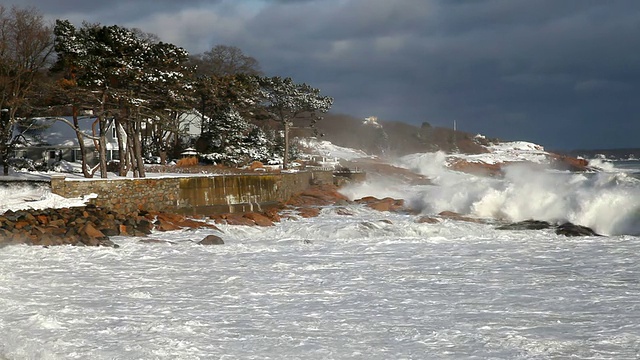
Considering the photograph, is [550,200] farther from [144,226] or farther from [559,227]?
[144,226]

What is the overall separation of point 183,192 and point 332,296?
55.5ft

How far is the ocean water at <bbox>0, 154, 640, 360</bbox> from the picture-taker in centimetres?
935

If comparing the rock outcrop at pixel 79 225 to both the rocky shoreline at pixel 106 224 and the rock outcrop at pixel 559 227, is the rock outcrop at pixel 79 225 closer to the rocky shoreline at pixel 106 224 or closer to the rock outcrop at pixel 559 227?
the rocky shoreline at pixel 106 224

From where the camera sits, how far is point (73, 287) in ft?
44.9

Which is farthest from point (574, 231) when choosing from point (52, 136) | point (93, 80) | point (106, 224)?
point (52, 136)

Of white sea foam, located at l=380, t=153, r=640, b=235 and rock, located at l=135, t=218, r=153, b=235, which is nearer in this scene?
rock, located at l=135, t=218, r=153, b=235

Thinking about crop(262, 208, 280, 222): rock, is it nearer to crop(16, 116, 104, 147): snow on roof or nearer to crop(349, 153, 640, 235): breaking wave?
crop(349, 153, 640, 235): breaking wave

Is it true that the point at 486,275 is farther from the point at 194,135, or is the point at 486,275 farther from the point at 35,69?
the point at 194,135

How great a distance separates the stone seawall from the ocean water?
4828 millimetres

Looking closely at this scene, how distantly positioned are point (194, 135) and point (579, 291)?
148ft

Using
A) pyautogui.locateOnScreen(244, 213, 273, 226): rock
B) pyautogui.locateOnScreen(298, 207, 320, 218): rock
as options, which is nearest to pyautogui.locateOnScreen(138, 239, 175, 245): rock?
pyautogui.locateOnScreen(244, 213, 273, 226): rock

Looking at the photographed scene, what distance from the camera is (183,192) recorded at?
94.2 feet

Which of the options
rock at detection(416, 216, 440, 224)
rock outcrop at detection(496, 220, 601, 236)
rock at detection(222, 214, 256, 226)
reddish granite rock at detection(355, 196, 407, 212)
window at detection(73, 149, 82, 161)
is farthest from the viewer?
window at detection(73, 149, 82, 161)

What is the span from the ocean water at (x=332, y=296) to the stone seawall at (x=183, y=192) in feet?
15.8
